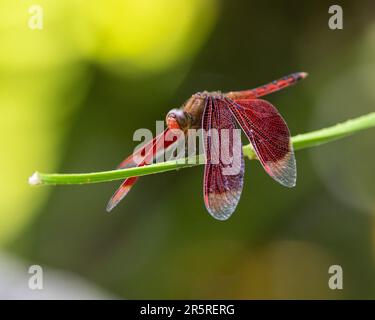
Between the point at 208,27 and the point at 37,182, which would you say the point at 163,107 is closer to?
the point at 208,27

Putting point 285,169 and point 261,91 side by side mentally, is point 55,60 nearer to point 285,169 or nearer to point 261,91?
point 261,91

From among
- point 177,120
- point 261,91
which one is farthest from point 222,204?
point 261,91

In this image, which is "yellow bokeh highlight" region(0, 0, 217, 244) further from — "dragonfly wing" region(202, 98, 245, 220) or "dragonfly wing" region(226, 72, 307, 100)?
"dragonfly wing" region(202, 98, 245, 220)

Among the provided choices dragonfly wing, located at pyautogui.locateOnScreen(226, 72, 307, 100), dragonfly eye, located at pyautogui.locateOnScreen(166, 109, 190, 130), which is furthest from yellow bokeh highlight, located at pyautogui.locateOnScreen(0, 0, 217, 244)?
dragonfly eye, located at pyautogui.locateOnScreen(166, 109, 190, 130)

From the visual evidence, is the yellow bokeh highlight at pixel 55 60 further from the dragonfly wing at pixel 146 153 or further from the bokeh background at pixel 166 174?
the dragonfly wing at pixel 146 153

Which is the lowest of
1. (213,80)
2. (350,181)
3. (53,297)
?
(53,297)

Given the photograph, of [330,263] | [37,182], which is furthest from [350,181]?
[37,182]

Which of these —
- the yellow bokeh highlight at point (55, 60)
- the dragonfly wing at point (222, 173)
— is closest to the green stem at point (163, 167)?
the dragonfly wing at point (222, 173)
